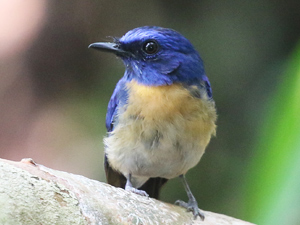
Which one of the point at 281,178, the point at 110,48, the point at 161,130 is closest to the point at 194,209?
the point at 161,130

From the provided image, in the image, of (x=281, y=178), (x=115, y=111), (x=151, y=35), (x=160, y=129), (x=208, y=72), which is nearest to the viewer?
(x=160, y=129)

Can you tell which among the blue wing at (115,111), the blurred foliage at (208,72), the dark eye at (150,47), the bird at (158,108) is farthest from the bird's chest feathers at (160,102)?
the blurred foliage at (208,72)

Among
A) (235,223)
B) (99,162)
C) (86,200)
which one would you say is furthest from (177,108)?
→ (99,162)

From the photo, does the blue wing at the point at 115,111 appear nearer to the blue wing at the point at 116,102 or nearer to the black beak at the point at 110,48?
the blue wing at the point at 116,102

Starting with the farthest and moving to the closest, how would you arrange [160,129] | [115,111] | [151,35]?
[115,111], [151,35], [160,129]

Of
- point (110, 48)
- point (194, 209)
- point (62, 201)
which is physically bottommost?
point (194, 209)

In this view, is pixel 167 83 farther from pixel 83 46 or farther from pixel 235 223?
pixel 83 46

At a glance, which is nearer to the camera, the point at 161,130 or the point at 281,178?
the point at 161,130

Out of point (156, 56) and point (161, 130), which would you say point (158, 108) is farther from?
point (156, 56)
